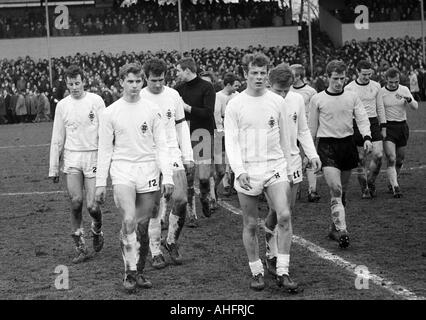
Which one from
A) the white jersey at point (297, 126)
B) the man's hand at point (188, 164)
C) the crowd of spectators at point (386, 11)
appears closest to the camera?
the white jersey at point (297, 126)

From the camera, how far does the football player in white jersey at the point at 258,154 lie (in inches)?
310

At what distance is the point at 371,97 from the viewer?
1318 cm

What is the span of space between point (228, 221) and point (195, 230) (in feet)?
A: 2.37

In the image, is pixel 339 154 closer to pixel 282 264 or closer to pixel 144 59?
pixel 282 264

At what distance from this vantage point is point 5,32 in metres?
45.5

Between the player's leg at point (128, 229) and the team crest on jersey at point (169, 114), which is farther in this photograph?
the team crest on jersey at point (169, 114)

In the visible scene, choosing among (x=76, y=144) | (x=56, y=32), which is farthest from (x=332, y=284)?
(x=56, y=32)

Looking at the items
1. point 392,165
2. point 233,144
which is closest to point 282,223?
point 233,144

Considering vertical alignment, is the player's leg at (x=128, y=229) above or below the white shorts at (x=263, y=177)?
below

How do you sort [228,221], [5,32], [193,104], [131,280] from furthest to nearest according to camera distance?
[5,32] → [228,221] → [193,104] → [131,280]

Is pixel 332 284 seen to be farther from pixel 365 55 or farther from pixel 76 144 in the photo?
pixel 365 55

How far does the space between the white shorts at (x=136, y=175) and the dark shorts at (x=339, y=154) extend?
272 centimetres

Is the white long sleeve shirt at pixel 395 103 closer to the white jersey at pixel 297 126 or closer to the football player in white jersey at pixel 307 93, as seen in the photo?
the football player in white jersey at pixel 307 93

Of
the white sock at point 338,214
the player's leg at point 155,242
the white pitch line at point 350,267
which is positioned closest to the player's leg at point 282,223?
the white pitch line at point 350,267
